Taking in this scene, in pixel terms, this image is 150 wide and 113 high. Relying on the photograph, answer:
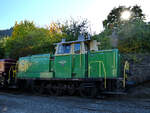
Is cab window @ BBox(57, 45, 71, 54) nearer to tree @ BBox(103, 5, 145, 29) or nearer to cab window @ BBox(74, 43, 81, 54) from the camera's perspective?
cab window @ BBox(74, 43, 81, 54)

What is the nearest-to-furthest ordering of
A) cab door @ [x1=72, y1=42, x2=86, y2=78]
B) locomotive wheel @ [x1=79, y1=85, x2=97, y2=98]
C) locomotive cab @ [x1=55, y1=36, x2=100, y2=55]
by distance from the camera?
locomotive wheel @ [x1=79, y1=85, x2=97, y2=98] → cab door @ [x1=72, y1=42, x2=86, y2=78] → locomotive cab @ [x1=55, y1=36, x2=100, y2=55]

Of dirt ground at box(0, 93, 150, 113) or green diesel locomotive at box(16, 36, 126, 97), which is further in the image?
green diesel locomotive at box(16, 36, 126, 97)

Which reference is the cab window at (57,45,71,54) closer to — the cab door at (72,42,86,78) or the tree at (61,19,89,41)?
the cab door at (72,42,86,78)

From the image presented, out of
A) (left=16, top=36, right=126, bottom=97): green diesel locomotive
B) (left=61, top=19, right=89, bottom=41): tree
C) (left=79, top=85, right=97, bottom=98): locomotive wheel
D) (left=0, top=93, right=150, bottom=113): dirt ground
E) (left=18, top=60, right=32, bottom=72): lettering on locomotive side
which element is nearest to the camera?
(left=0, top=93, right=150, bottom=113): dirt ground

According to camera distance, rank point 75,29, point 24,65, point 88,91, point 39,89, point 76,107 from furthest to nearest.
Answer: point 75,29 → point 24,65 → point 39,89 → point 88,91 → point 76,107

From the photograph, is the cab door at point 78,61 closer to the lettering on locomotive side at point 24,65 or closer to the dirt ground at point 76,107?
the dirt ground at point 76,107

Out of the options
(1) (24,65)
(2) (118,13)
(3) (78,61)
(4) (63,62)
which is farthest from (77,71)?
(2) (118,13)

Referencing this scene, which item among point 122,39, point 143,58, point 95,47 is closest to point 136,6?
point 122,39

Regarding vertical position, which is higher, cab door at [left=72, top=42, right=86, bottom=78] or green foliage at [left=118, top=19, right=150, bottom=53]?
green foliage at [left=118, top=19, right=150, bottom=53]

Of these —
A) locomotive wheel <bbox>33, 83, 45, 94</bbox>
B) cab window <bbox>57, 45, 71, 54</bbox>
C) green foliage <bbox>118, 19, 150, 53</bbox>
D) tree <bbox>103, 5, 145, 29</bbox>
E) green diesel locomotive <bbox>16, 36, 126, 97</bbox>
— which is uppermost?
tree <bbox>103, 5, 145, 29</bbox>

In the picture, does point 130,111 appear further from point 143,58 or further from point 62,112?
point 143,58

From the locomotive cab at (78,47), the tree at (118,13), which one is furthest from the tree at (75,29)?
the locomotive cab at (78,47)

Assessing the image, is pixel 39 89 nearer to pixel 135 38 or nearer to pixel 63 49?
pixel 63 49

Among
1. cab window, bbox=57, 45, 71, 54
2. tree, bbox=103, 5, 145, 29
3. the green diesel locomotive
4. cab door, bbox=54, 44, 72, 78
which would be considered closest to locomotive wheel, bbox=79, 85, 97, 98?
the green diesel locomotive
